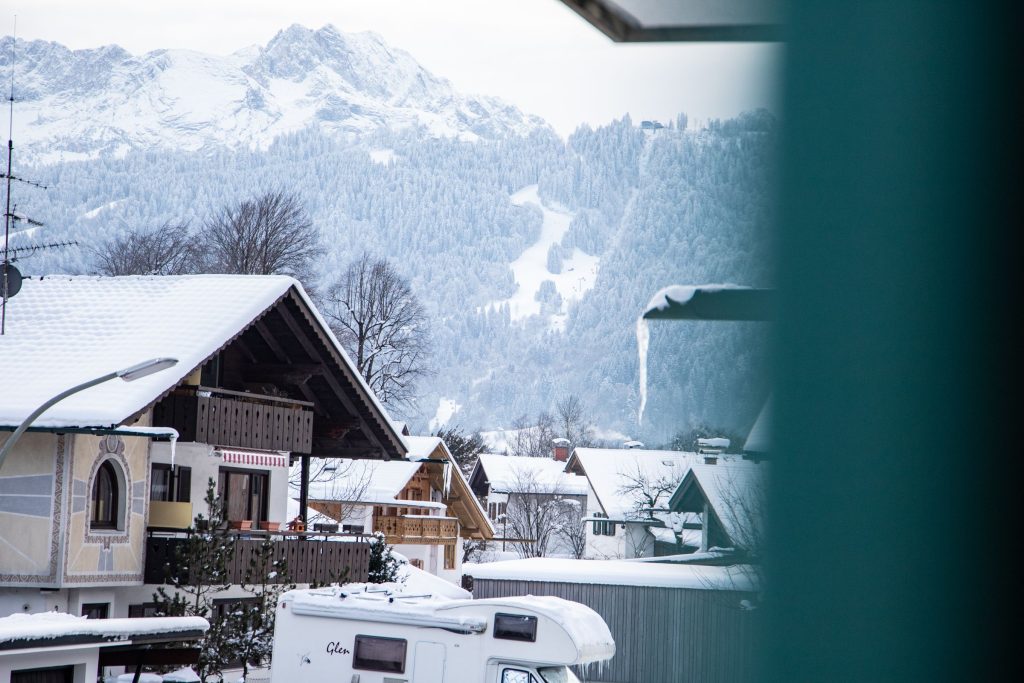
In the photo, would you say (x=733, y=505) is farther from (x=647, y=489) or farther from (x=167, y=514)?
(x=167, y=514)

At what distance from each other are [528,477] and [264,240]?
A: 74.1 ft

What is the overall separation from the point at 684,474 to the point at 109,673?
21.3 metres

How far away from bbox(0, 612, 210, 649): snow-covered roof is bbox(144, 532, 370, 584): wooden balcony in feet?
21.8

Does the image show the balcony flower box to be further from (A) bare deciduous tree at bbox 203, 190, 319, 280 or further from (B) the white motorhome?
(A) bare deciduous tree at bbox 203, 190, 319, 280

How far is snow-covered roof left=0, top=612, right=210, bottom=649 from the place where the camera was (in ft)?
43.1

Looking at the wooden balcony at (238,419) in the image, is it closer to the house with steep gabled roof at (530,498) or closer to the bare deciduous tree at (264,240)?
the bare deciduous tree at (264,240)

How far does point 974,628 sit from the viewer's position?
108cm

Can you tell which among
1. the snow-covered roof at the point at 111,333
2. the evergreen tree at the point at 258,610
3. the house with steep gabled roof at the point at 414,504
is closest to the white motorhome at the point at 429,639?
the evergreen tree at the point at 258,610

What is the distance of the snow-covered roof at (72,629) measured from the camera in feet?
43.1

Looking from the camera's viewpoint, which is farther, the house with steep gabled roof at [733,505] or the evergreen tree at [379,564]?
the evergreen tree at [379,564]

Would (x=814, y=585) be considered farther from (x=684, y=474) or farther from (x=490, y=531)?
(x=490, y=531)

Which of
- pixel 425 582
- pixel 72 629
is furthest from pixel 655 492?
pixel 425 582

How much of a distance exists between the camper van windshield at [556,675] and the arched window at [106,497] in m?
8.45

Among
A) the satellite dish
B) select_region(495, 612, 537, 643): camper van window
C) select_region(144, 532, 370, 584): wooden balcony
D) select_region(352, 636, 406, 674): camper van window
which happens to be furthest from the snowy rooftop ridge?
the satellite dish
